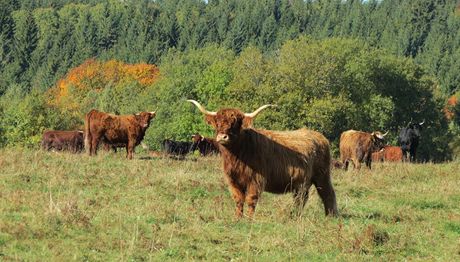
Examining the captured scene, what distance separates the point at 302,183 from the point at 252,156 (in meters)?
1.16

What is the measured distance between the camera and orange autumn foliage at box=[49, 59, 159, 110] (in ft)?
410

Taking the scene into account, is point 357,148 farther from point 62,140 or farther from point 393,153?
point 62,140

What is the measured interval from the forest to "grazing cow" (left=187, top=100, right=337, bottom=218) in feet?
143

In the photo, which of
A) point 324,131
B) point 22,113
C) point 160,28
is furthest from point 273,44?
point 324,131

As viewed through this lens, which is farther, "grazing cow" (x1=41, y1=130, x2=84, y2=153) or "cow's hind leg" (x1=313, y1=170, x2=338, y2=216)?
"grazing cow" (x1=41, y1=130, x2=84, y2=153)

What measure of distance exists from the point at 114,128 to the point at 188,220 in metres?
14.2

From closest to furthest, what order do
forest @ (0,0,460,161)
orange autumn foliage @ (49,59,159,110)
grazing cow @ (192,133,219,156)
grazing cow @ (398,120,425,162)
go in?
grazing cow @ (398,120,425,162) → grazing cow @ (192,133,219,156) → forest @ (0,0,460,161) → orange autumn foliage @ (49,59,159,110)

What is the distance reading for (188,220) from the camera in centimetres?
1168

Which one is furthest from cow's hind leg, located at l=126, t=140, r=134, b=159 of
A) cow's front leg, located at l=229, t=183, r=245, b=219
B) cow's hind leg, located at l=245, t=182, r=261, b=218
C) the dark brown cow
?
the dark brown cow

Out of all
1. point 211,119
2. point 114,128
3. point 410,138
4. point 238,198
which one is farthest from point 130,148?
point 410,138

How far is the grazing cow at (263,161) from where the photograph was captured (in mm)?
12336

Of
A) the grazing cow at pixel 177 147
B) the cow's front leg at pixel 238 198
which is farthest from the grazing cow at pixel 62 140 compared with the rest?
the cow's front leg at pixel 238 198

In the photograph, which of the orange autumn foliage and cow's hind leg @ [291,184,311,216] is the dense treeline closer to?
the orange autumn foliage

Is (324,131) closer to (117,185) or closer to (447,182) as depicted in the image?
(447,182)
